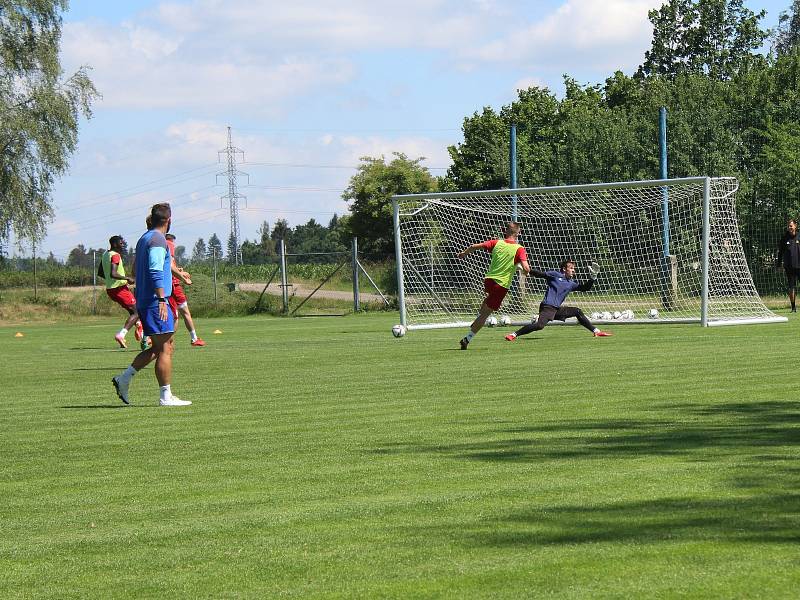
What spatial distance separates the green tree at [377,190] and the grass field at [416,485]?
57564mm

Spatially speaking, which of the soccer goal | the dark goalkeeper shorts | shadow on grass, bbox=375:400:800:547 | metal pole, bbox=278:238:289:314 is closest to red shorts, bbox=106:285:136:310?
the soccer goal

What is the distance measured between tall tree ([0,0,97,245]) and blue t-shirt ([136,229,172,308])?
34369 mm

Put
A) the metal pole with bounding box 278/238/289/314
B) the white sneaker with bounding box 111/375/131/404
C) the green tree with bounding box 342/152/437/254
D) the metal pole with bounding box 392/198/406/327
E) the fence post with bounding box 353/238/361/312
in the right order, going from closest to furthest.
Answer: the white sneaker with bounding box 111/375/131/404, the metal pole with bounding box 392/198/406/327, the fence post with bounding box 353/238/361/312, the metal pole with bounding box 278/238/289/314, the green tree with bounding box 342/152/437/254

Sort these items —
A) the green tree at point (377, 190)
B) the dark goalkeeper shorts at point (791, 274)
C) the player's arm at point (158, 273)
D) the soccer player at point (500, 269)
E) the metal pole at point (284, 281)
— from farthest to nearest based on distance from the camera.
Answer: the green tree at point (377, 190) → the metal pole at point (284, 281) → the dark goalkeeper shorts at point (791, 274) → the soccer player at point (500, 269) → the player's arm at point (158, 273)

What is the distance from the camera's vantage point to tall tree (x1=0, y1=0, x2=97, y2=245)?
45125mm

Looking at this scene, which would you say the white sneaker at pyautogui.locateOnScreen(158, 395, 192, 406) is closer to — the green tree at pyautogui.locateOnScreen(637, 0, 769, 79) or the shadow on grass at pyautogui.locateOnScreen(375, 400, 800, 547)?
the shadow on grass at pyautogui.locateOnScreen(375, 400, 800, 547)

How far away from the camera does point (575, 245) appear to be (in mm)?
31906

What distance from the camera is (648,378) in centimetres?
1361

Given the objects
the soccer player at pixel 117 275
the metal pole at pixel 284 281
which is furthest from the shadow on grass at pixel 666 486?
the metal pole at pixel 284 281

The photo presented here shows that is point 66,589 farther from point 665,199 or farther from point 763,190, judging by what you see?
point 763,190

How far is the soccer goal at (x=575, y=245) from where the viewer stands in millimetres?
29047

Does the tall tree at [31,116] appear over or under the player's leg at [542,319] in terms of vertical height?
over

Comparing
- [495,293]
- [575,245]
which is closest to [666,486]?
[495,293]

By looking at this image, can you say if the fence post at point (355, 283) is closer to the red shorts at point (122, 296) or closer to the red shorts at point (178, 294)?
the red shorts at point (178, 294)
